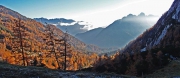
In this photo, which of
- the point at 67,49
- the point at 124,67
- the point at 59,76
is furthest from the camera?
the point at 124,67

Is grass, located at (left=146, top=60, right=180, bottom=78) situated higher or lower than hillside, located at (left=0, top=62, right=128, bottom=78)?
lower

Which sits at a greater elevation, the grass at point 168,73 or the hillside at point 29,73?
the hillside at point 29,73

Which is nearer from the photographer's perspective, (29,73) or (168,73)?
(29,73)

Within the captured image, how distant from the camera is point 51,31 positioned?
74.0m

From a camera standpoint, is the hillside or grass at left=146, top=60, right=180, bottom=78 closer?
the hillside

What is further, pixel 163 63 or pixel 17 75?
pixel 163 63

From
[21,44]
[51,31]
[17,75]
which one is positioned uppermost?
[51,31]

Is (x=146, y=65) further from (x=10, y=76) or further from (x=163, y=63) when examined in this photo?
(x=10, y=76)

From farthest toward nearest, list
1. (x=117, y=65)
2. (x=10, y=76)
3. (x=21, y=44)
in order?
(x=117, y=65)
(x=21, y=44)
(x=10, y=76)

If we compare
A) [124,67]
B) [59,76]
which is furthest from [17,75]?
[124,67]

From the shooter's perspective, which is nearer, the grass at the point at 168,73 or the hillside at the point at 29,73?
the hillside at the point at 29,73

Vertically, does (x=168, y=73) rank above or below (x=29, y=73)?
below

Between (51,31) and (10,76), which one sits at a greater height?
(51,31)

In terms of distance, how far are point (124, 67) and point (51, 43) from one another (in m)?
44.5
